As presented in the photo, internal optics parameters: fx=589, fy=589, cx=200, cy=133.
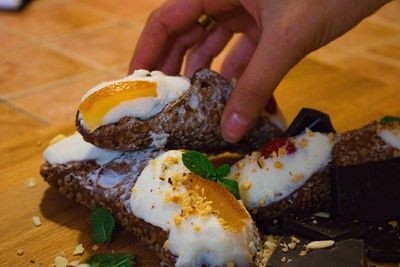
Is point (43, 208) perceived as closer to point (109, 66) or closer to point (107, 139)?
point (107, 139)

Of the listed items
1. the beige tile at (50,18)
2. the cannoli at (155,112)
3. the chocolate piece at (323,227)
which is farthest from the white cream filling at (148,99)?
the beige tile at (50,18)

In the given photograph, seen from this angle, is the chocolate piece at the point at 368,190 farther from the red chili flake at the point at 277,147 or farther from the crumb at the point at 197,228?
the crumb at the point at 197,228

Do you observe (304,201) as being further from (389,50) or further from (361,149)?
(389,50)

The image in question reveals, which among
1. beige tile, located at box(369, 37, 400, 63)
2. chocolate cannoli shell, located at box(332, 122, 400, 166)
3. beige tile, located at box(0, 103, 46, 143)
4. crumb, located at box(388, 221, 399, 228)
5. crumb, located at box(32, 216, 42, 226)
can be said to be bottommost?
beige tile, located at box(369, 37, 400, 63)

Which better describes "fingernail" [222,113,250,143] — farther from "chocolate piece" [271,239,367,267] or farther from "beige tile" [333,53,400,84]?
"beige tile" [333,53,400,84]

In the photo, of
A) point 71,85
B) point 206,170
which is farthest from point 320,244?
point 71,85

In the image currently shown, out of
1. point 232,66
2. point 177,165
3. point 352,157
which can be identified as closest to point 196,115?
point 177,165

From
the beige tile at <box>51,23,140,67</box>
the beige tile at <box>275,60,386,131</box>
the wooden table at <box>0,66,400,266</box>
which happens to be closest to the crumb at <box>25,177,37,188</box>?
the wooden table at <box>0,66,400,266</box>

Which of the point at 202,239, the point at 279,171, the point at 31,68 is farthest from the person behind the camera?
the point at 31,68
